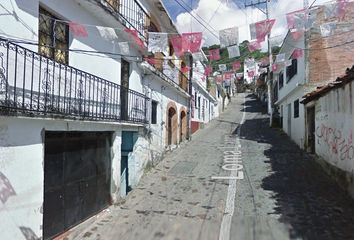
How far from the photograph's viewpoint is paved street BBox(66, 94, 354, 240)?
7480mm

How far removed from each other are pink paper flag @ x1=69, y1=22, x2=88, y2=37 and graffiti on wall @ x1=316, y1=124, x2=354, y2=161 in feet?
22.9

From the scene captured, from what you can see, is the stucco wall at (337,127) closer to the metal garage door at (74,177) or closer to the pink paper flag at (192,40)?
the pink paper flag at (192,40)

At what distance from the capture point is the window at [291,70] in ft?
61.3

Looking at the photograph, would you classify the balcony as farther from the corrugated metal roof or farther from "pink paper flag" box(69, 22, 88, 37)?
the corrugated metal roof

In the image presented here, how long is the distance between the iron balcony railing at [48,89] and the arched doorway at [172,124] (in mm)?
7741

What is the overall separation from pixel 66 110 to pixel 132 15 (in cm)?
530

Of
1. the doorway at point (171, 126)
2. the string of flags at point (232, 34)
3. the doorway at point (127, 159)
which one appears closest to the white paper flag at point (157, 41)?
the string of flags at point (232, 34)

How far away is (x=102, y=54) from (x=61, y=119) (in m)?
3.13

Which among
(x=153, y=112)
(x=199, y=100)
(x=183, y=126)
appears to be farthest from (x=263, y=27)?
(x=199, y=100)

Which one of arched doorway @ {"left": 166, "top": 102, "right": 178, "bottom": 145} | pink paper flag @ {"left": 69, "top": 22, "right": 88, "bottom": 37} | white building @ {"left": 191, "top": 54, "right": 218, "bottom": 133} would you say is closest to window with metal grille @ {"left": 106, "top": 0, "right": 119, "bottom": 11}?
pink paper flag @ {"left": 69, "top": 22, "right": 88, "bottom": 37}

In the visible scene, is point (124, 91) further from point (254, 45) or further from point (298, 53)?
point (298, 53)

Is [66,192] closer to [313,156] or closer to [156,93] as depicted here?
[156,93]

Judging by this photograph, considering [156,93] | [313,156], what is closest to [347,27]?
[313,156]

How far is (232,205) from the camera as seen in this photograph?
30.6 ft
